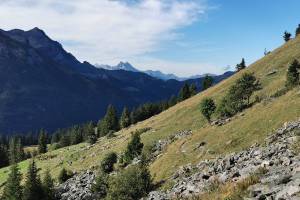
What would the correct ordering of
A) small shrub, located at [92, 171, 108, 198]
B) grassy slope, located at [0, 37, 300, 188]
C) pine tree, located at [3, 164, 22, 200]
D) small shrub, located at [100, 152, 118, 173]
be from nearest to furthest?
grassy slope, located at [0, 37, 300, 188] → small shrub, located at [92, 171, 108, 198] → pine tree, located at [3, 164, 22, 200] → small shrub, located at [100, 152, 118, 173]

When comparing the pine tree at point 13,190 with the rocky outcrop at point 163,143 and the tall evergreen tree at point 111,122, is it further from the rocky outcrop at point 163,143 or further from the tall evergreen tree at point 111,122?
the tall evergreen tree at point 111,122

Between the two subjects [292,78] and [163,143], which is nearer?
[292,78]

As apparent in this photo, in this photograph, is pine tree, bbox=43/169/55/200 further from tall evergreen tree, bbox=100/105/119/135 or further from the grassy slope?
tall evergreen tree, bbox=100/105/119/135

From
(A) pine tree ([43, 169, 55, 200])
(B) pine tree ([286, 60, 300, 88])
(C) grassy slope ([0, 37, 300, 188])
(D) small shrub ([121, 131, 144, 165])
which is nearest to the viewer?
(C) grassy slope ([0, 37, 300, 188])

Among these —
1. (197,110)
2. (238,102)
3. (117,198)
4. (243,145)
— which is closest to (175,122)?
(197,110)

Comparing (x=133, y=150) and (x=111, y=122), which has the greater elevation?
(x=111, y=122)

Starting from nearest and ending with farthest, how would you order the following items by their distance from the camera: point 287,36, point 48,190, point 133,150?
point 48,190 < point 133,150 < point 287,36

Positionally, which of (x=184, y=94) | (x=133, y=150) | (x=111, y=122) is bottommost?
(x=133, y=150)

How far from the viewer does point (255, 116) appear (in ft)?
216

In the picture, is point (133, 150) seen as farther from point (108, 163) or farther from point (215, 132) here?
point (215, 132)

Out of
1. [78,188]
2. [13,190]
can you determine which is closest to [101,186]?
[78,188]

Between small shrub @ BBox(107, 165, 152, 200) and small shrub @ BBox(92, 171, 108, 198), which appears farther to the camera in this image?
small shrub @ BBox(92, 171, 108, 198)

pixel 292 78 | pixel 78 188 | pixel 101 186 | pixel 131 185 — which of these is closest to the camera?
pixel 131 185

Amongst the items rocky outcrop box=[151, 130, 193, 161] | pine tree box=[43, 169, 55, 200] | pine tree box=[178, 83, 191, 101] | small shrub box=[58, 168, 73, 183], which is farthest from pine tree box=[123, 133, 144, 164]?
pine tree box=[178, 83, 191, 101]
